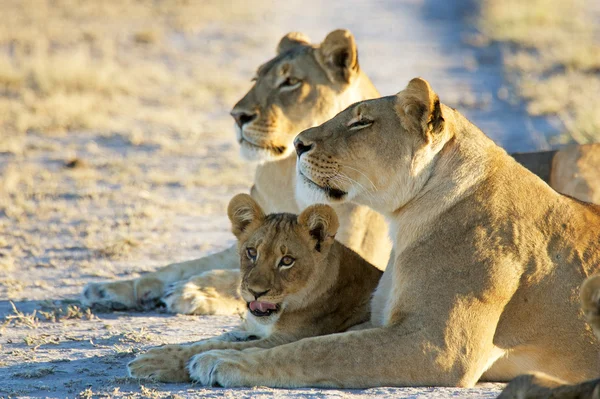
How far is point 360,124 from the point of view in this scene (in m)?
4.89

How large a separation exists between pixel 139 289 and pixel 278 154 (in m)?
1.16

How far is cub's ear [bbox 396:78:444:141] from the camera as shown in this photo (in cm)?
464

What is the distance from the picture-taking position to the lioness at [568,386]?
342cm

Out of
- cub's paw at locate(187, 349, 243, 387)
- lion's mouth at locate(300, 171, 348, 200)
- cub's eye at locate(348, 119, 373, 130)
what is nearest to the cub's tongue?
cub's paw at locate(187, 349, 243, 387)

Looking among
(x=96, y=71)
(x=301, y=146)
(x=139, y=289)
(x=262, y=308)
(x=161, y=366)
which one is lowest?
(x=96, y=71)

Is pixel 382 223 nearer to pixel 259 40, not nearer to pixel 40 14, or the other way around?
pixel 259 40

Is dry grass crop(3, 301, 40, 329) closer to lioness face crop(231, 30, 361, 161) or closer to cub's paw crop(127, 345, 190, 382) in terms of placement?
cub's paw crop(127, 345, 190, 382)

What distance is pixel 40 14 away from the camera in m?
24.6

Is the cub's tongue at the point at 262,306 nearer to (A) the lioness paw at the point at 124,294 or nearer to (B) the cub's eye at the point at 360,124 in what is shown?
(B) the cub's eye at the point at 360,124

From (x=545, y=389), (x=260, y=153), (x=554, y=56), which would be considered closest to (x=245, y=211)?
(x=260, y=153)

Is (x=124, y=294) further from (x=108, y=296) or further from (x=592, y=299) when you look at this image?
(x=592, y=299)

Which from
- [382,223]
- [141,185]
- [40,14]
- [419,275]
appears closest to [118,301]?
[382,223]

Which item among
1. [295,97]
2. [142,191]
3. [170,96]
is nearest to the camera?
[295,97]

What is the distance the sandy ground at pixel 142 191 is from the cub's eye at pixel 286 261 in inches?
24.5
